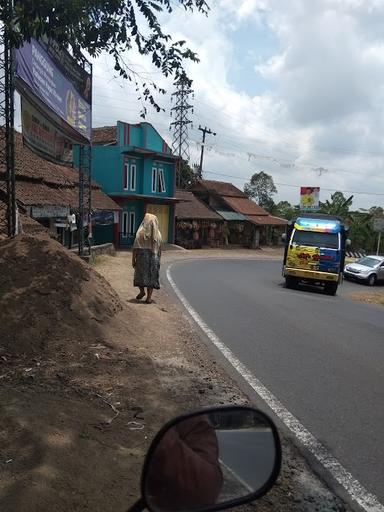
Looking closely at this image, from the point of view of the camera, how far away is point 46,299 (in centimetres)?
689

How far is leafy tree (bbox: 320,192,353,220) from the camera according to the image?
5506 centimetres

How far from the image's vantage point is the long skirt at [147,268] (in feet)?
34.1

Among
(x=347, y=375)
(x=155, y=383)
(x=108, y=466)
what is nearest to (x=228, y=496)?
(x=108, y=466)

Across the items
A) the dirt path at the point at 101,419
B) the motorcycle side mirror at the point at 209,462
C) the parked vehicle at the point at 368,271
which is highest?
the motorcycle side mirror at the point at 209,462

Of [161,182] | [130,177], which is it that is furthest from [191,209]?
[130,177]

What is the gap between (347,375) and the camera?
680cm

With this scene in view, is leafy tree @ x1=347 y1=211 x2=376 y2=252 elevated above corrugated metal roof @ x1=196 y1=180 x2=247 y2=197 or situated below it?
below

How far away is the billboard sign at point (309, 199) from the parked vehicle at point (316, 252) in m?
46.3

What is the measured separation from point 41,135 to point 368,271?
19985 millimetres

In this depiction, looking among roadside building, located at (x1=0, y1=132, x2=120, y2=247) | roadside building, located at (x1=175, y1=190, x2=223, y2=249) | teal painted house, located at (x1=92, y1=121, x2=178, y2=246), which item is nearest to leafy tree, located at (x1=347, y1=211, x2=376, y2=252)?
roadside building, located at (x1=175, y1=190, x2=223, y2=249)

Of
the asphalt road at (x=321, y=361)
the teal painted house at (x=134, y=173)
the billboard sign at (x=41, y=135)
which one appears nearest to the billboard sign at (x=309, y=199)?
the teal painted house at (x=134, y=173)

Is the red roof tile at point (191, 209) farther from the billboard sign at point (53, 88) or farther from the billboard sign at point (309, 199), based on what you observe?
the billboard sign at point (53, 88)

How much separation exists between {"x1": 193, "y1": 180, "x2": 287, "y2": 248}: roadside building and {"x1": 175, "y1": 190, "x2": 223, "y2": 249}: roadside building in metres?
1.25

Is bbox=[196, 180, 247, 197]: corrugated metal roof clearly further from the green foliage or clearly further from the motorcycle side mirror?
the motorcycle side mirror
